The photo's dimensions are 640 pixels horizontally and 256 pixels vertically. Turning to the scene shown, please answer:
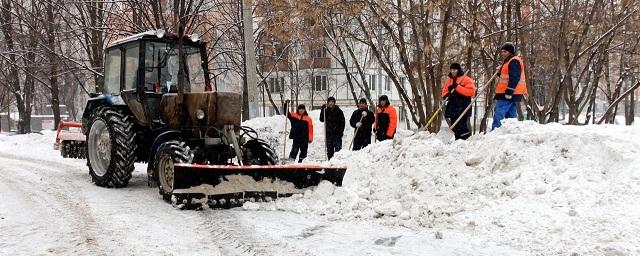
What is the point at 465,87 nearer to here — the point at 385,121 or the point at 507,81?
the point at 507,81

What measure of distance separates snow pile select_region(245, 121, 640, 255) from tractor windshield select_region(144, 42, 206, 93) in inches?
113

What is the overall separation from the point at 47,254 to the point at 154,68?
3902 millimetres

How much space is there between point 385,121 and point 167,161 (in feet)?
17.2

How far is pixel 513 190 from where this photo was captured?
17.2ft

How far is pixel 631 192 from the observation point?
466cm

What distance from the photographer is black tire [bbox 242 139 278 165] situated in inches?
289

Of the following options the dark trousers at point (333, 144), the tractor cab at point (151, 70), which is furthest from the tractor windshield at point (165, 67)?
the dark trousers at point (333, 144)

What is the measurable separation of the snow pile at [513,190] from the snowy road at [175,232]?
30cm

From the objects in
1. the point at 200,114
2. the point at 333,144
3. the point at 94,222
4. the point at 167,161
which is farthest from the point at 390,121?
the point at 94,222

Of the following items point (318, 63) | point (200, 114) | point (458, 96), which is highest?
point (318, 63)

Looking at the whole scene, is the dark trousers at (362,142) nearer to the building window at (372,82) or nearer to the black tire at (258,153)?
the black tire at (258,153)

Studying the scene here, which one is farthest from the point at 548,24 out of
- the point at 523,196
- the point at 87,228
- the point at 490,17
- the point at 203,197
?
the point at 87,228

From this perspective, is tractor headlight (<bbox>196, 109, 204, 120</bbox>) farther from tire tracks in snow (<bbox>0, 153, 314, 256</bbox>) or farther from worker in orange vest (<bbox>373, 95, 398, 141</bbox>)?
worker in orange vest (<bbox>373, 95, 398, 141</bbox>)

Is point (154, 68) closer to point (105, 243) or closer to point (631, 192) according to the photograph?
→ point (105, 243)
